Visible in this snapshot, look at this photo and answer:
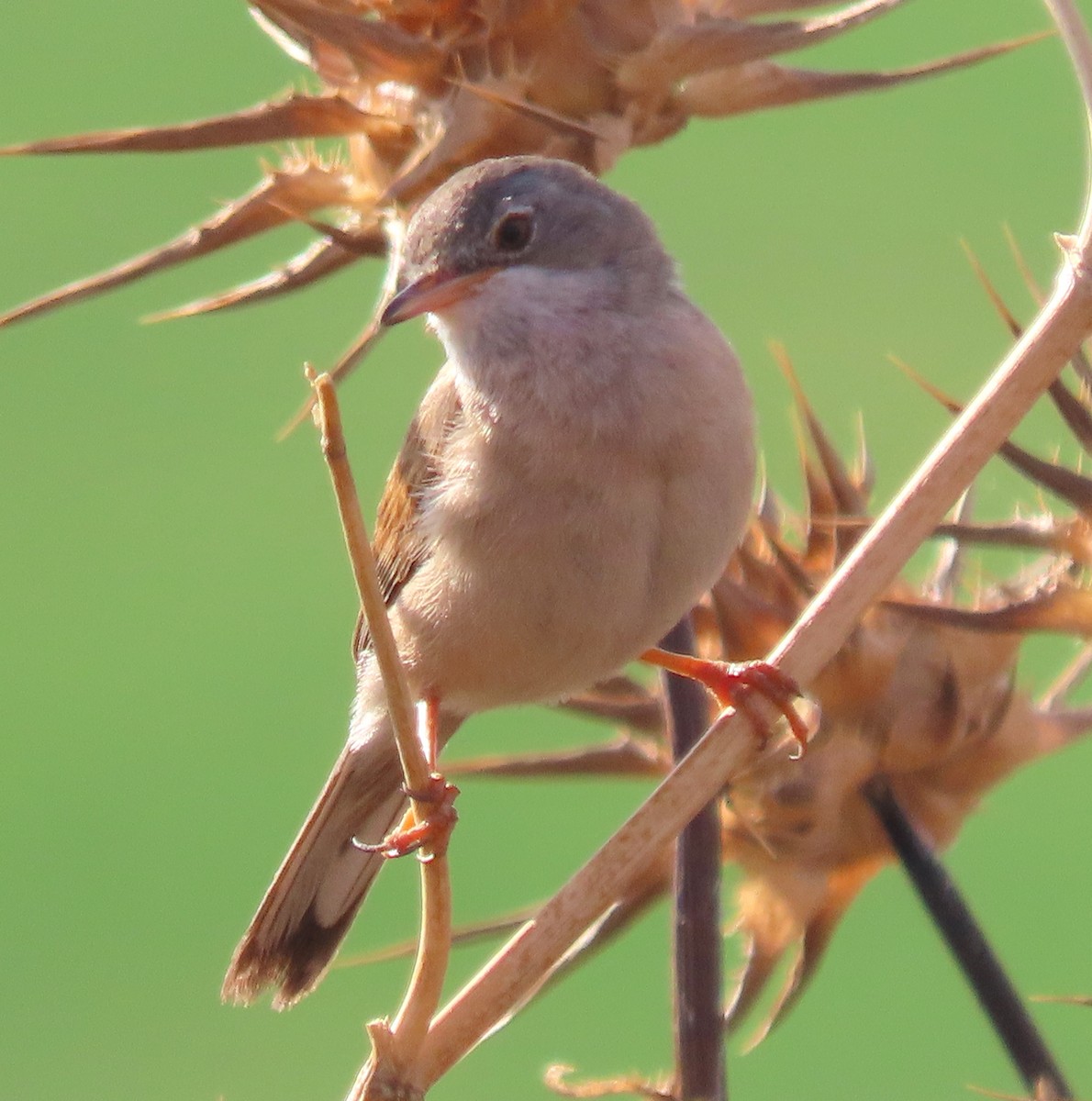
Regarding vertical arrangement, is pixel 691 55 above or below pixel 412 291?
above

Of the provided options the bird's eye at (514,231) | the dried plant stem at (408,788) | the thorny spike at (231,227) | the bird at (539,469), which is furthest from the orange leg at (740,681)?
the thorny spike at (231,227)

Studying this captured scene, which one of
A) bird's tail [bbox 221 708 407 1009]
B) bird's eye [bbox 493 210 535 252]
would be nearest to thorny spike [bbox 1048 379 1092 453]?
bird's eye [bbox 493 210 535 252]

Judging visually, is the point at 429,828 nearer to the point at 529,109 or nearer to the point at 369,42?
the point at 529,109

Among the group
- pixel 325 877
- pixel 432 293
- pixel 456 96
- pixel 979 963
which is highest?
pixel 456 96

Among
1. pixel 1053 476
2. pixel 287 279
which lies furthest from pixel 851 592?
pixel 287 279

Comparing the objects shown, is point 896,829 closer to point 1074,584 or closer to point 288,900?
point 1074,584

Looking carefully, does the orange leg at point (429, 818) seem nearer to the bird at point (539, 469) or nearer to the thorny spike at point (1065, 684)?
the bird at point (539, 469)

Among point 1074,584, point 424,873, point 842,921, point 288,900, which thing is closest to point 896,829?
point 842,921
